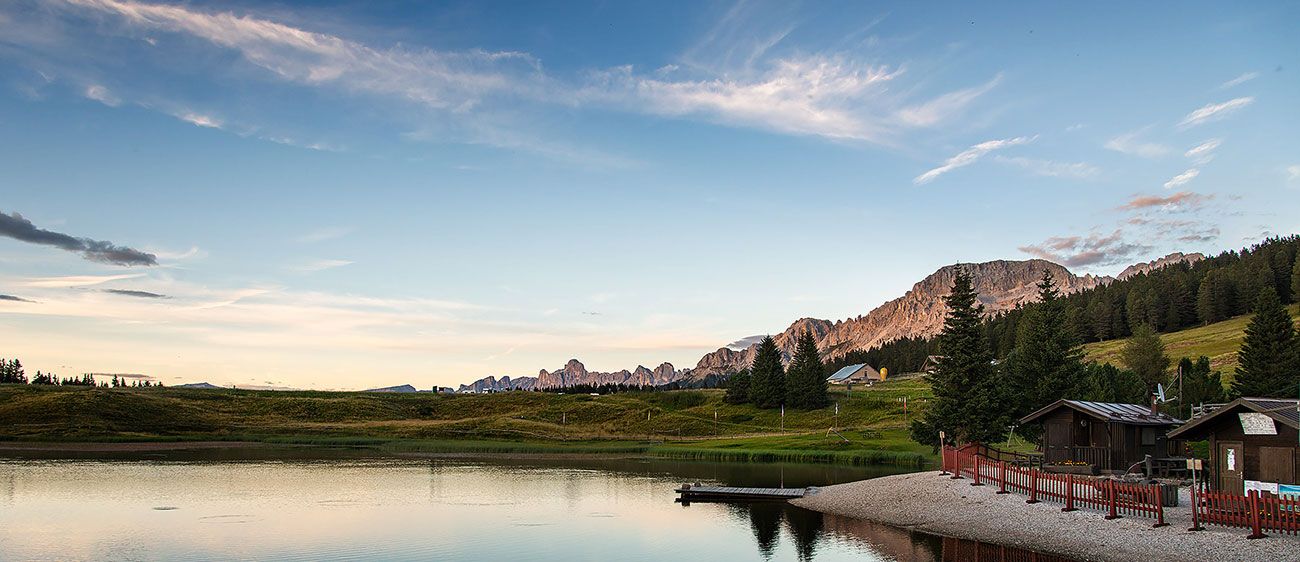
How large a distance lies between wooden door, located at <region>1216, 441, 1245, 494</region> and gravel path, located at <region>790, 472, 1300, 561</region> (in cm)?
209

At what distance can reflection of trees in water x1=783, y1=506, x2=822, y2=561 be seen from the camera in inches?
1594

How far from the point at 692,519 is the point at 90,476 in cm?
4670

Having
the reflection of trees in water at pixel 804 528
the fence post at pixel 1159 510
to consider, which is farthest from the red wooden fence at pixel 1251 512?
the reflection of trees in water at pixel 804 528

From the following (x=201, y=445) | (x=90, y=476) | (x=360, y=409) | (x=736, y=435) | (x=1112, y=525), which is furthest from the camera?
(x=360, y=409)

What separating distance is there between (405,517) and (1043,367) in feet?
179

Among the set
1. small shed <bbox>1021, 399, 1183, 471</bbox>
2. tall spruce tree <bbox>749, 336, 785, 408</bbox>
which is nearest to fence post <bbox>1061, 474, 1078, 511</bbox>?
small shed <bbox>1021, 399, 1183, 471</bbox>

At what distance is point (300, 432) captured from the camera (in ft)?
404

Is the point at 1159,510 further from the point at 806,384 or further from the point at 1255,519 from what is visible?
the point at 806,384

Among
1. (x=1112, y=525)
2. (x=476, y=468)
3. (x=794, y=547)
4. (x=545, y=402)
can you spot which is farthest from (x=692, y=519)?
(x=545, y=402)

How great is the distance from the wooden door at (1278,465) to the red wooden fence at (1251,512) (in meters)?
2.76

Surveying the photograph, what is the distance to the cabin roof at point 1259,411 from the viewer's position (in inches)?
1435

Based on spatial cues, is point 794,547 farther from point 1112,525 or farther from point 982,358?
point 982,358

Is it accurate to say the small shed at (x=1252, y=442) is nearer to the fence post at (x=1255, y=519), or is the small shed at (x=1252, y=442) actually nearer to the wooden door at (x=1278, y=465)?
the wooden door at (x=1278, y=465)

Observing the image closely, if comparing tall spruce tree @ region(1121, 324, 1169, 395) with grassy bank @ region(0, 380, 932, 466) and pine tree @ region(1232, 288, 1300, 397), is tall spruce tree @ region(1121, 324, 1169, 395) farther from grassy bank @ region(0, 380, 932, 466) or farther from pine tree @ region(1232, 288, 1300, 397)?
grassy bank @ region(0, 380, 932, 466)
